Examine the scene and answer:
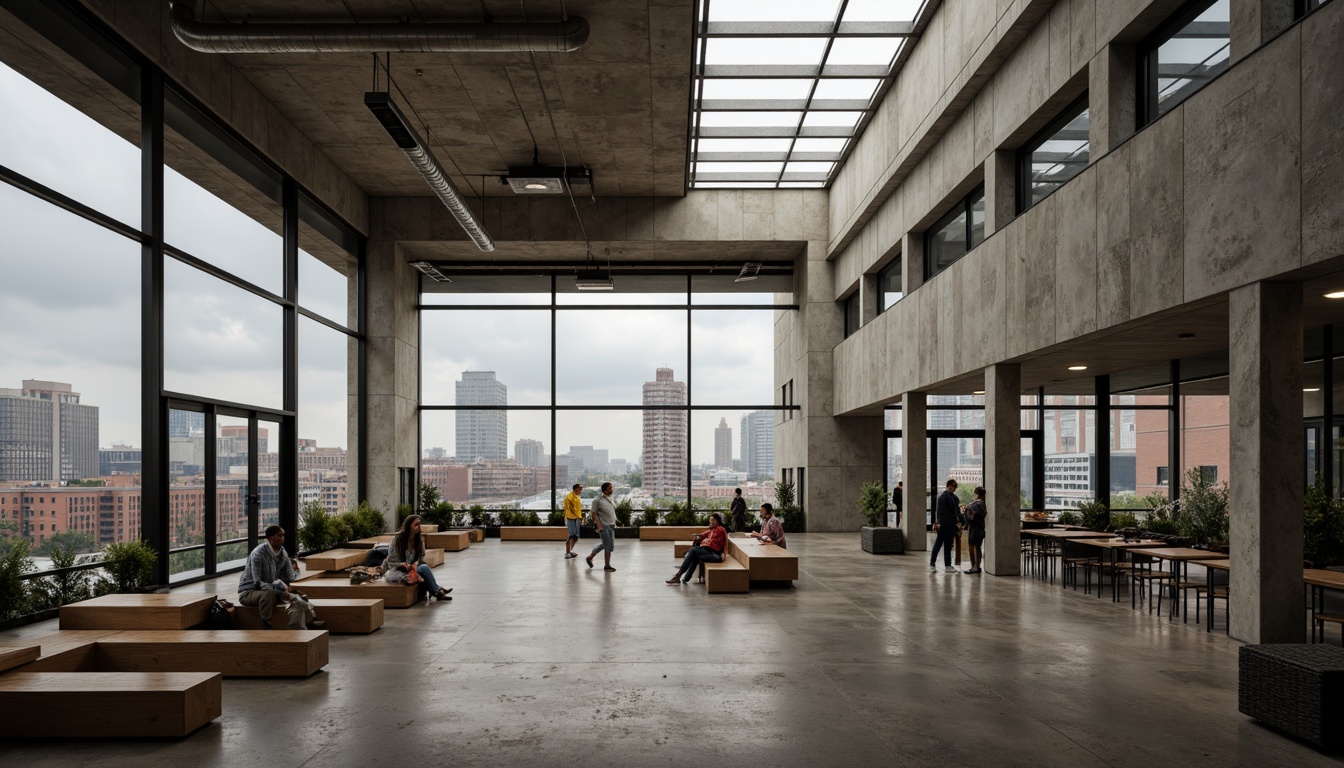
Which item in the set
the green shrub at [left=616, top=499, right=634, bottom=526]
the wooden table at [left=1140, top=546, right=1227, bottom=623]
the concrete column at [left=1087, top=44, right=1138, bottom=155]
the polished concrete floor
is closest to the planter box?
the polished concrete floor

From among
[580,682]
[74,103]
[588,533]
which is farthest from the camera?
[588,533]

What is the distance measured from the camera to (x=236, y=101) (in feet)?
47.5

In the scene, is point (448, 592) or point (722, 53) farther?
point (722, 53)

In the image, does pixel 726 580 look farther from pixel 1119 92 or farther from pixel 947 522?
pixel 1119 92

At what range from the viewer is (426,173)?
13.9m

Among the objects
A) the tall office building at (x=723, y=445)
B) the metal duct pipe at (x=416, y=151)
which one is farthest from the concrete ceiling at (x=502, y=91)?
the tall office building at (x=723, y=445)

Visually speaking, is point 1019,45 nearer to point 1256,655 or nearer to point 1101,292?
point 1101,292

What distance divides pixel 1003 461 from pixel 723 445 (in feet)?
39.7

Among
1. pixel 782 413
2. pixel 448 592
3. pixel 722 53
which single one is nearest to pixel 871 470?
pixel 782 413

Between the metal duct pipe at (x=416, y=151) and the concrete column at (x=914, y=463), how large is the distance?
9849 millimetres

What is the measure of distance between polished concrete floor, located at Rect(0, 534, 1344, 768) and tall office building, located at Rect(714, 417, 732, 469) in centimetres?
1333

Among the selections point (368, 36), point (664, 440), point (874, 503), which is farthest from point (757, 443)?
point (368, 36)

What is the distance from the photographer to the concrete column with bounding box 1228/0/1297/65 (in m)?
7.30

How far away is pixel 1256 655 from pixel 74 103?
14.4 metres
